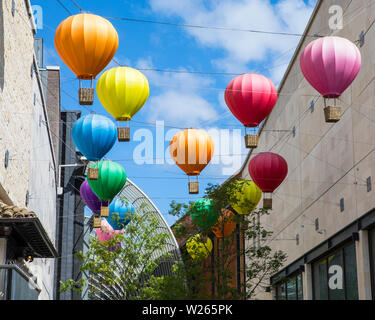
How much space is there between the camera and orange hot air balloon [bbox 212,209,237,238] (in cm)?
2483

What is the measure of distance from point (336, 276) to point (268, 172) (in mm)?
4817

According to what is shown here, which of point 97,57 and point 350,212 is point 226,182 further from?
point 97,57

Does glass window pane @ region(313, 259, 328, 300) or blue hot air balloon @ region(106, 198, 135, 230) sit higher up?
blue hot air balloon @ region(106, 198, 135, 230)

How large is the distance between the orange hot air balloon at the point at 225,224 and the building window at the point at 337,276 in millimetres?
3825

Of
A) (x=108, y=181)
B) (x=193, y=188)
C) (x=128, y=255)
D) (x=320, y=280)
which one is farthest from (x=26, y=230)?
(x=128, y=255)

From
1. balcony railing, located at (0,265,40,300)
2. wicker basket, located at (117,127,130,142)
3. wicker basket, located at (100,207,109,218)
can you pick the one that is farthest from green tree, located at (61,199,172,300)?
balcony railing, located at (0,265,40,300)

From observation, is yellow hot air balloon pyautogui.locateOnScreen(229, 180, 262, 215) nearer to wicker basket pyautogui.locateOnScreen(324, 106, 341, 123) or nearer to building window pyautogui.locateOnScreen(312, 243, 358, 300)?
building window pyautogui.locateOnScreen(312, 243, 358, 300)

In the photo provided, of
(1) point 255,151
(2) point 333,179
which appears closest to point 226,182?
(2) point 333,179

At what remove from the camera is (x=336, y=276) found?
A: 978 inches

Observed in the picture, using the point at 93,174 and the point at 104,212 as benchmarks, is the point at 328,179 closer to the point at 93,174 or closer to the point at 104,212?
the point at 104,212

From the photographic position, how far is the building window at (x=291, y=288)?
30.8 metres

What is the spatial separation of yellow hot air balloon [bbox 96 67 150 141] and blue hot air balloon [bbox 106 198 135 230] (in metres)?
14.7

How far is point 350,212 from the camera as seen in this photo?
23109 mm
